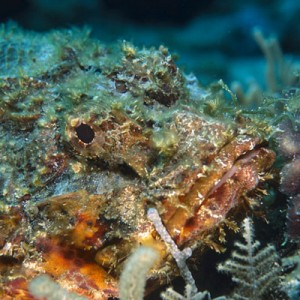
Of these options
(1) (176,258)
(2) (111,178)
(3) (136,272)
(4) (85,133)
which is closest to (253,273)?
(1) (176,258)

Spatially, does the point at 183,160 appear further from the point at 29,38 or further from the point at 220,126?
the point at 29,38

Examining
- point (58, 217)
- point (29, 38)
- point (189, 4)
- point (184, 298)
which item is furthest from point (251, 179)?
point (189, 4)

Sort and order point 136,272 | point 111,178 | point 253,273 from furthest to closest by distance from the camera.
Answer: point 111,178 < point 253,273 < point 136,272

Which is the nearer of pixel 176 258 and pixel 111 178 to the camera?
pixel 176 258

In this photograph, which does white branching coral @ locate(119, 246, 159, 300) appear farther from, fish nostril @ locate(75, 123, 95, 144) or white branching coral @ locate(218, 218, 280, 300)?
fish nostril @ locate(75, 123, 95, 144)

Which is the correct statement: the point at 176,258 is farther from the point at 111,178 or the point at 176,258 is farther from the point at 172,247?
the point at 111,178

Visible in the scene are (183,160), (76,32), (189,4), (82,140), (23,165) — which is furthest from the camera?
(189,4)

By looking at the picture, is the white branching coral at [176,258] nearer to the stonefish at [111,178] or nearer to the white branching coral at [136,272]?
the stonefish at [111,178]

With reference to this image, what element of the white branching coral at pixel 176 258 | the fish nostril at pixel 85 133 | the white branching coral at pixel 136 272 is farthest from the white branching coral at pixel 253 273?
the fish nostril at pixel 85 133
